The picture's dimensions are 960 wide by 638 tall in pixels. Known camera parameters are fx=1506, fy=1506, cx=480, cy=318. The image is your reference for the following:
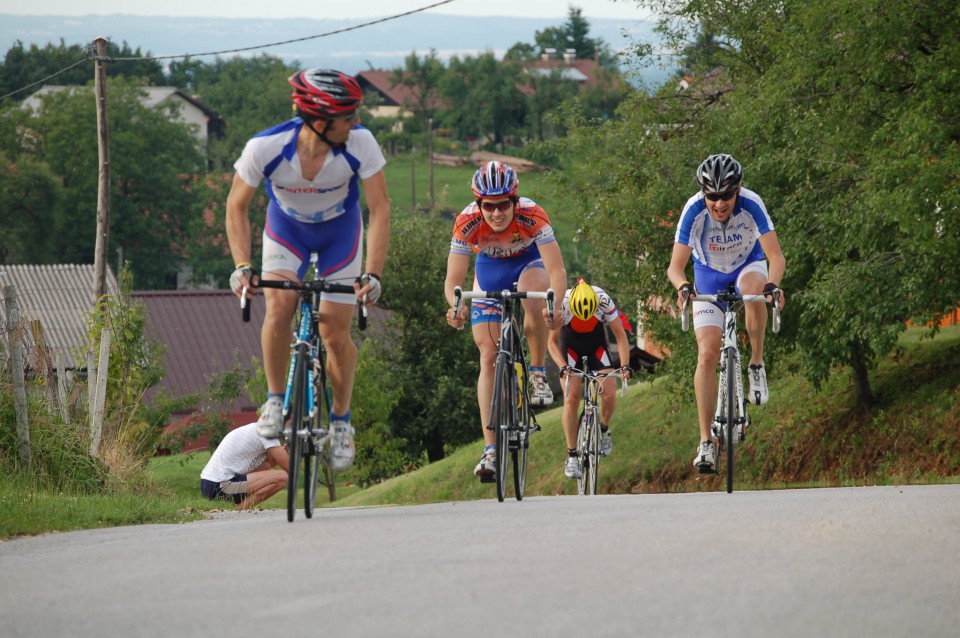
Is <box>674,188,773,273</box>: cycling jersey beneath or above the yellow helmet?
above

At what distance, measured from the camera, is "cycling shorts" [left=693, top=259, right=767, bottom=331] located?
473 inches

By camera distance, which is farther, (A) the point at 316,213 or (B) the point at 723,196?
(B) the point at 723,196

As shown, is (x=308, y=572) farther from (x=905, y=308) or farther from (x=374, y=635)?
(x=905, y=308)

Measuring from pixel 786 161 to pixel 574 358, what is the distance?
880 centimetres

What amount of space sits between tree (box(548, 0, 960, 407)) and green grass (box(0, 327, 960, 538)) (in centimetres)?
98

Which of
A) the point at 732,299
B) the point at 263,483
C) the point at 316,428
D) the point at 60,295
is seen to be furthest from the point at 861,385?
the point at 60,295

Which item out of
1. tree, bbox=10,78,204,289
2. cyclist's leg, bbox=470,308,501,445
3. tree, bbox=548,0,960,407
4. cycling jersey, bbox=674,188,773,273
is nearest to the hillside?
tree, bbox=548,0,960,407

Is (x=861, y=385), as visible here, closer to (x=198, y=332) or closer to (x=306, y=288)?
(x=306, y=288)

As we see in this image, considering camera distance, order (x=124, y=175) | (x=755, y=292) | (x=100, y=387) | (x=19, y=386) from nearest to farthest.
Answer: (x=755, y=292)
(x=19, y=386)
(x=100, y=387)
(x=124, y=175)

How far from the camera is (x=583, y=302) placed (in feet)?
47.7

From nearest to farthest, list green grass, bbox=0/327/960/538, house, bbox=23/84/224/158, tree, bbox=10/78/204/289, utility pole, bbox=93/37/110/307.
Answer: green grass, bbox=0/327/960/538, utility pole, bbox=93/37/110/307, tree, bbox=10/78/204/289, house, bbox=23/84/224/158

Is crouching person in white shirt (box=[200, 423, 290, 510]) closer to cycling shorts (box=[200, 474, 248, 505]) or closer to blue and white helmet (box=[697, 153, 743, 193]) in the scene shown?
cycling shorts (box=[200, 474, 248, 505])

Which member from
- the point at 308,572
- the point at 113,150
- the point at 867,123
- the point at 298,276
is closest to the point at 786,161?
the point at 867,123

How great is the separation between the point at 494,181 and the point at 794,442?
57.3 ft
